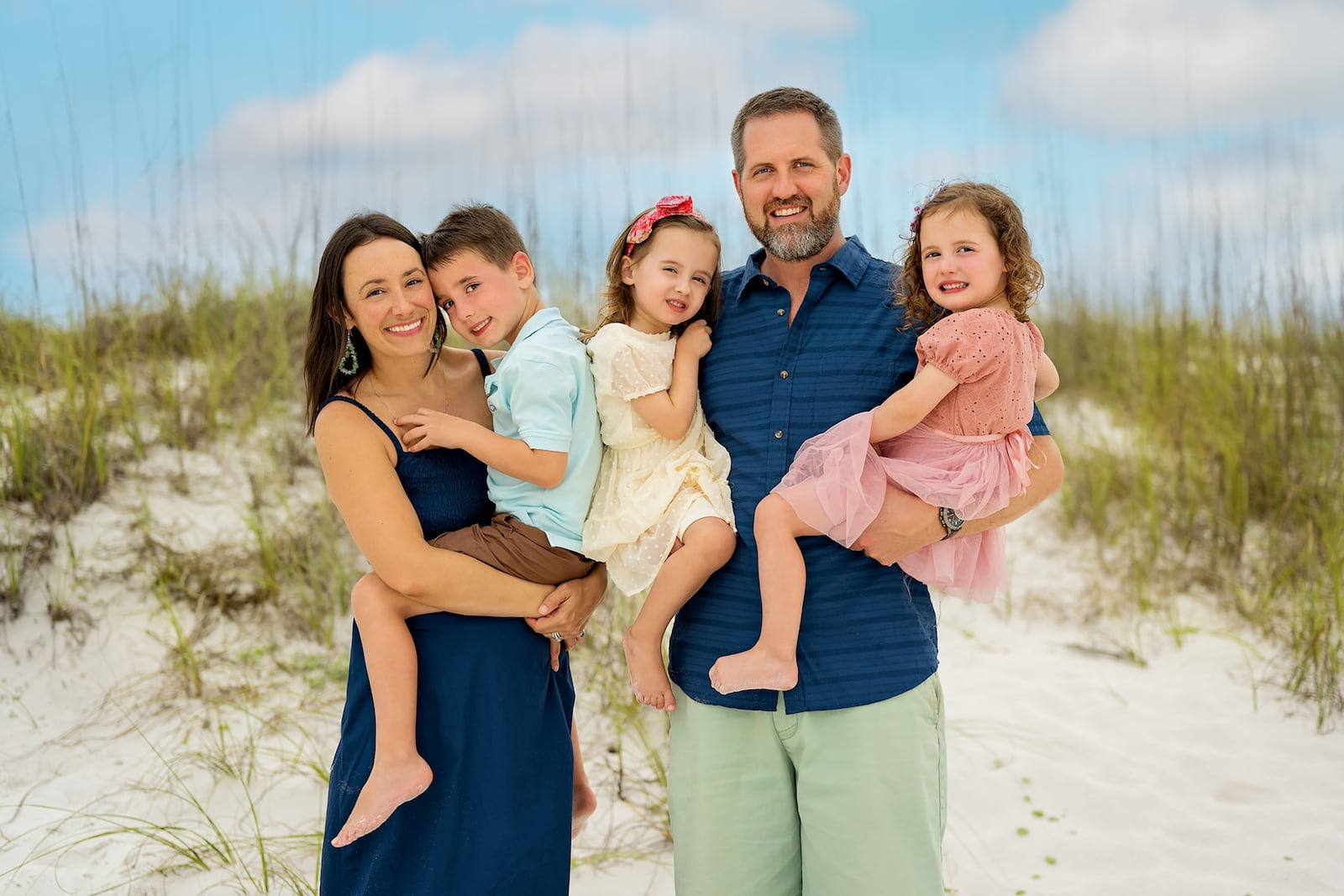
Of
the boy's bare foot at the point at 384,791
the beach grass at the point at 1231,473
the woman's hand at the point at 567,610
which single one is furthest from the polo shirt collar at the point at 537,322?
the beach grass at the point at 1231,473

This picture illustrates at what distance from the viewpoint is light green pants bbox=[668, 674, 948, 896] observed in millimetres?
2270

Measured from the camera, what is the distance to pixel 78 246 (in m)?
5.23

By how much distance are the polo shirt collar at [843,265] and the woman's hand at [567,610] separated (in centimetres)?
81

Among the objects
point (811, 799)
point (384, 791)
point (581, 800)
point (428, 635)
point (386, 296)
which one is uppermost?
point (386, 296)

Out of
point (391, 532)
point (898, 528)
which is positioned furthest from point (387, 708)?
point (898, 528)

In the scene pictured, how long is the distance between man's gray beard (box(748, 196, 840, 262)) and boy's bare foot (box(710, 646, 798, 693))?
0.95 m

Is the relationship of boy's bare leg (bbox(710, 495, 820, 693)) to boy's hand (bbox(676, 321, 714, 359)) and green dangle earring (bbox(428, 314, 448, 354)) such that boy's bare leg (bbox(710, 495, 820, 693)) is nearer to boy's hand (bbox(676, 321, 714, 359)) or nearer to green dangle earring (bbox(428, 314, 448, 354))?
boy's hand (bbox(676, 321, 714, 359))

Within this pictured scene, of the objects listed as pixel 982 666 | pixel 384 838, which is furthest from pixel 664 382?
pixel 982 666

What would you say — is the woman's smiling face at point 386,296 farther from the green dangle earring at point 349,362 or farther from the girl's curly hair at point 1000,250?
the girl's curly hair at point 1000,250

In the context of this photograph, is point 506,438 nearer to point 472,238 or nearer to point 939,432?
point 472,238

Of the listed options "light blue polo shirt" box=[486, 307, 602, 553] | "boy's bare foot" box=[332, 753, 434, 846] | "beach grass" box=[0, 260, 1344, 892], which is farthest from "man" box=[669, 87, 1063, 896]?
"beach grass" box=[0, 260, 1344, 892]

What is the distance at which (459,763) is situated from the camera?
2.27m

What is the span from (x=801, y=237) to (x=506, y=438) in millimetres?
861

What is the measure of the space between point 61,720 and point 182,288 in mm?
2581
